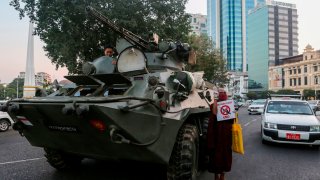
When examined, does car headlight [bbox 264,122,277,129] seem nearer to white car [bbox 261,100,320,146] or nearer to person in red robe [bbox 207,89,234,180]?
white car [bbox 261,100,320,146]

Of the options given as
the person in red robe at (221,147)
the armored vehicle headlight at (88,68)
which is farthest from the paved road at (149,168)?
the armored vehicle headlight at (88,68)

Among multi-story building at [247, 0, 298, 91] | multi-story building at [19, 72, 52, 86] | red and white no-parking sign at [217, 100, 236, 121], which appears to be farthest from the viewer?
multi-story building at [247, 0, 298, 91]

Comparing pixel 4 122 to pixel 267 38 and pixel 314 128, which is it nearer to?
pixel 314 128

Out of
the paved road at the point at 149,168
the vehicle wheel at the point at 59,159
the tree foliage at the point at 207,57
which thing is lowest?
the paved road at the point at 149,168

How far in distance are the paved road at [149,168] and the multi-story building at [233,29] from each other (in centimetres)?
12175

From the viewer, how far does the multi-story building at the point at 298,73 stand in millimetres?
98062

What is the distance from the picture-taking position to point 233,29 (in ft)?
425

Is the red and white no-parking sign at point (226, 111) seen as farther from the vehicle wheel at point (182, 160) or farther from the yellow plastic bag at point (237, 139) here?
the vehicle wheel at point (182, 160)

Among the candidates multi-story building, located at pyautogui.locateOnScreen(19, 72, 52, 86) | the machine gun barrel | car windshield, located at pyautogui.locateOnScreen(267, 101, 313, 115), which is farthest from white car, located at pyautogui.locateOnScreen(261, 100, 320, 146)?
multi-story building, located at pyautogui.locateOnScreen(19, 72, 52, 86)

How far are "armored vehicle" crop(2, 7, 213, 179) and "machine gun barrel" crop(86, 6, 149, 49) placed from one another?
19mm

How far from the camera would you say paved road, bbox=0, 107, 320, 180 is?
5984 mm

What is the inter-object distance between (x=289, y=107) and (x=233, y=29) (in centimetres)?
12381

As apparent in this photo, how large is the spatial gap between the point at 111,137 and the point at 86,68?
7.57 feet

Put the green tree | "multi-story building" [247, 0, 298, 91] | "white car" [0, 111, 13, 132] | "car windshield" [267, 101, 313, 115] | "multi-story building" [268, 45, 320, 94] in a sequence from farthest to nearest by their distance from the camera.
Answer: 1. "multi-story building" [247, 0, 298, 91]
2. "multi-story building" [268, 45, 320, 94]
3. the green tree
4. "white car" [0, 111, 13, 132]
5. "car windshield" [267, 101, 313, 115]
